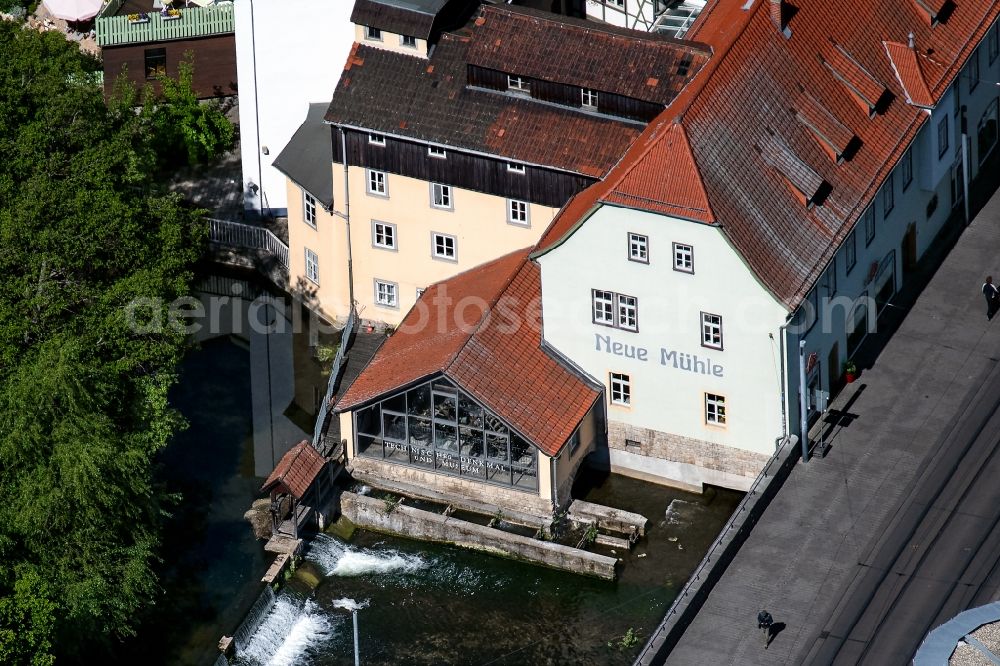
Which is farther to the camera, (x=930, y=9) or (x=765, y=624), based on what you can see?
(x=930, y=9)

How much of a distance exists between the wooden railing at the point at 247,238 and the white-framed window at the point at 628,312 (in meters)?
23.6

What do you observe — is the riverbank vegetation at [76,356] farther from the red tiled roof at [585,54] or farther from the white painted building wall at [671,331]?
the white painted building wall at [671,331]

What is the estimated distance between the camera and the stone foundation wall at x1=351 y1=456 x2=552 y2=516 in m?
104

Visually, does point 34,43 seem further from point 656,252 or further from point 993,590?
point 993,590

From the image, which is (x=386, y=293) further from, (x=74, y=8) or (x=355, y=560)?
(x=74, y=8)

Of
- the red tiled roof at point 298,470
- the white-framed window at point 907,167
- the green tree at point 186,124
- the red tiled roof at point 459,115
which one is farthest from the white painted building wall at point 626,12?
the red tiled roof at point 298,470

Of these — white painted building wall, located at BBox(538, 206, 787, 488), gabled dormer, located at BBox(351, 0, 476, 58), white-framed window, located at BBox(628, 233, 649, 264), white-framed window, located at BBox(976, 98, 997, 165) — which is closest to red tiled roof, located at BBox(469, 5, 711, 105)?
gabled dormer, located at BBox(351, 0, 476, 58)

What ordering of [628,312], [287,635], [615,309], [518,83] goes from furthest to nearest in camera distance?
[518,83] → [615,309] → [628,312] → [287,635]

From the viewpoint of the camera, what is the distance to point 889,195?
109 meters

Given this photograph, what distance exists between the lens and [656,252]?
330ft

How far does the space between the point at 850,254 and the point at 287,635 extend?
27.8 meters

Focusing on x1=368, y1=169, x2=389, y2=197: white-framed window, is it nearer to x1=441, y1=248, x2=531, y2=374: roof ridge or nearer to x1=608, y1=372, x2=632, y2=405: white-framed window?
x1=441, y1=248, x2=531, y2=374: roof ridge

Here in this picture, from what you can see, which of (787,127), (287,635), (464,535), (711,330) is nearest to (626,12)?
(787,127)

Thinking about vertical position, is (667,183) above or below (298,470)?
above
